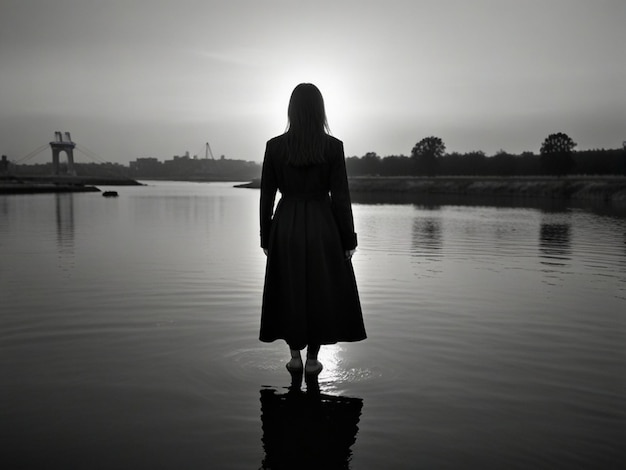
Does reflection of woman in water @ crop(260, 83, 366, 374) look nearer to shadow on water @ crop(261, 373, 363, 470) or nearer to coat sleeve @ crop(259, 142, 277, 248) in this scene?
coat sleeve @ crop(259, 142, 277, 248)

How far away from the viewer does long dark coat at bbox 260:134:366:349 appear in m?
4.60

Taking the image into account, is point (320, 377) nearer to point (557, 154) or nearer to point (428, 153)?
point (557, 154)

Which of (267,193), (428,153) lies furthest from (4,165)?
(267,193)

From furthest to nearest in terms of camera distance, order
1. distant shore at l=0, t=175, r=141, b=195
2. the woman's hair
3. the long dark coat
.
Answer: distant shore at l=0, t=175, r=141, b=195 < the long dark coat < the woman's hair

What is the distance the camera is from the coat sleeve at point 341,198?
4.57m

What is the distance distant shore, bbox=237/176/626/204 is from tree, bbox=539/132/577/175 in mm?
7584

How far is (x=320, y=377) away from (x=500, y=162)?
4729 inches

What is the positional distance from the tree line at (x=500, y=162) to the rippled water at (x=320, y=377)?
8511 cm

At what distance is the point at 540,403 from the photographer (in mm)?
4160

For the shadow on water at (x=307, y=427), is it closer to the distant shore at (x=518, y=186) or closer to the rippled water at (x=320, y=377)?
the rippled water at (x=320, y=377)

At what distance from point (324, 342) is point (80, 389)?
1909mm

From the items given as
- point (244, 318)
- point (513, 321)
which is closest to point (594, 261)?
point (513, 321)

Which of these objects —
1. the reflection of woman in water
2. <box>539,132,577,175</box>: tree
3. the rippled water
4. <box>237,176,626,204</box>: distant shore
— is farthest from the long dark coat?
<box>539,132,577,175</box>: tree

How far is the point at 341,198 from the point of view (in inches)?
181
